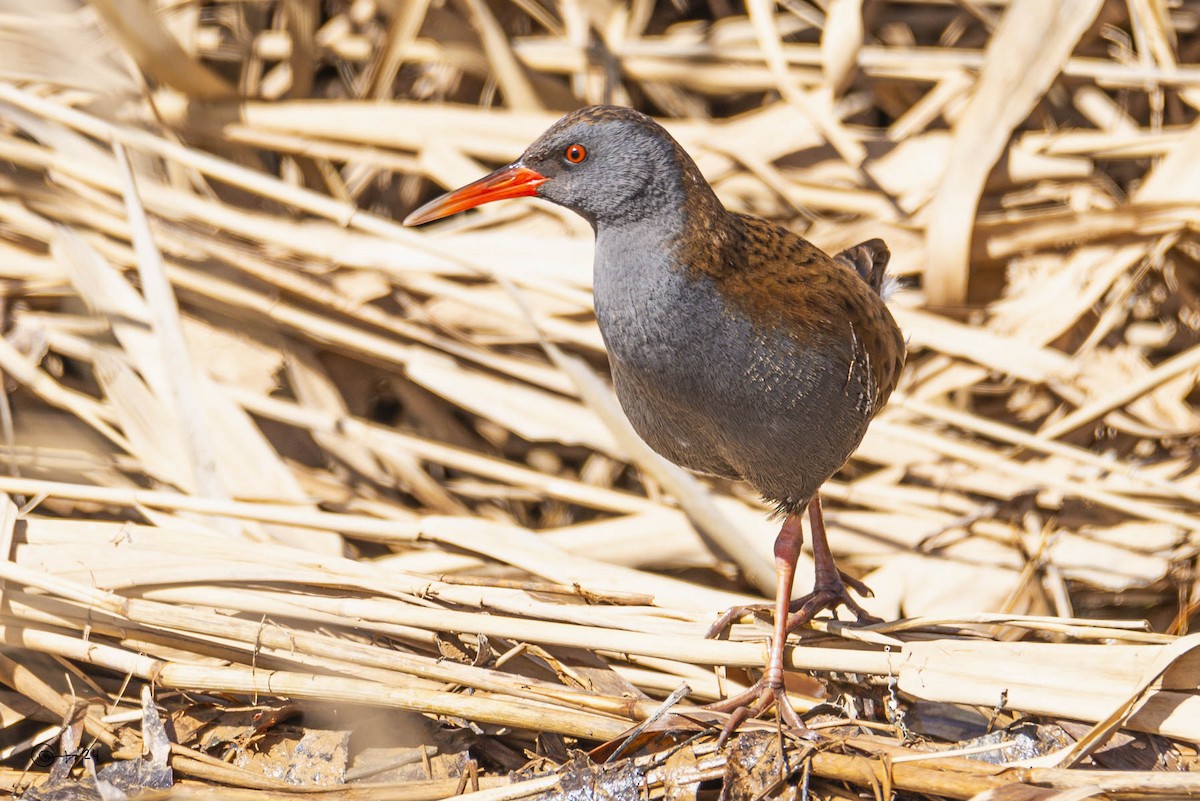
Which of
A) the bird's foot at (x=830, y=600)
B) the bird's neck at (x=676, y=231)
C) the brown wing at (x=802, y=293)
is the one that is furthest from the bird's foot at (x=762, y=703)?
the bird's neck at (x=676, y=231)

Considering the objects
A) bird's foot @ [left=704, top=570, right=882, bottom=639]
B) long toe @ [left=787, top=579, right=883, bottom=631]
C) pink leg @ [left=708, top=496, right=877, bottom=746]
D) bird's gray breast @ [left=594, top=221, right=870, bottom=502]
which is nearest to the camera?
bird's gray breast @ [left=594, top=221, right=870, bottom=502]

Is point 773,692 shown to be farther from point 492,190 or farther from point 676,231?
point 492,190

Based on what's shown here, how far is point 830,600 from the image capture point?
9.69 feet

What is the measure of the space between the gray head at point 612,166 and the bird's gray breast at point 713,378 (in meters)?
0.07

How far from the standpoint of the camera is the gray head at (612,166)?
2.47 m

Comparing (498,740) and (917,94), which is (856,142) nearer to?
(917,94)

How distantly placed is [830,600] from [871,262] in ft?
2.75

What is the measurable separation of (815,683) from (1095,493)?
111 centimetres

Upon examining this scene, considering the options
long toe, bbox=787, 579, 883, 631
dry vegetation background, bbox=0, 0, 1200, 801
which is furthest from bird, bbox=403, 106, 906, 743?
dry vegetation background, bbox=0, 0, 1200, 801

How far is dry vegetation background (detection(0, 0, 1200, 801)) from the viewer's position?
2570 millimetres

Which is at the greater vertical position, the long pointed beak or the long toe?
the long pointed beak

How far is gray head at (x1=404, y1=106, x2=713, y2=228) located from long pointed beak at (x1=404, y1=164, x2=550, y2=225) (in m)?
0.02

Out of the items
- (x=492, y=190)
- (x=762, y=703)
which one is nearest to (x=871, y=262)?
(x=492, y=190)

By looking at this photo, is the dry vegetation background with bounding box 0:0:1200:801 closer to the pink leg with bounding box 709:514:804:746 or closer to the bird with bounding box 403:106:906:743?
the pink leg with bounding box 709:514:804:746
